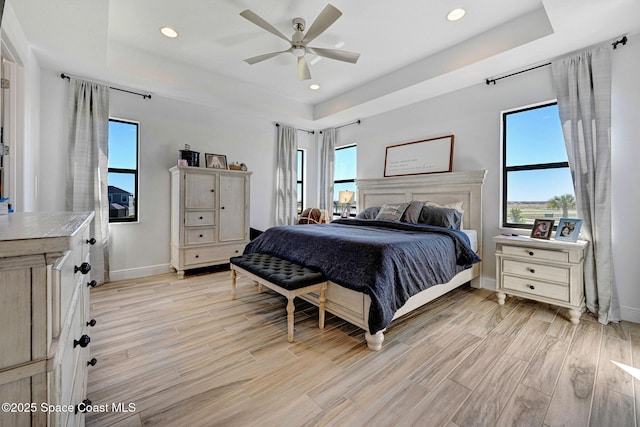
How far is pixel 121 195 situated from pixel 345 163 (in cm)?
384

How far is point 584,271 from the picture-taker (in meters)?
2.74

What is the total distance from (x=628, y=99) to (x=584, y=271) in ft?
5.53

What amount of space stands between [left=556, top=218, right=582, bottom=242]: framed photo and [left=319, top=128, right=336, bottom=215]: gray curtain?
3633 millimetres

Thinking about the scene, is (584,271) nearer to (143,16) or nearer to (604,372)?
(604,372)

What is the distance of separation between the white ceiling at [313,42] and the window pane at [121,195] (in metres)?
1.23

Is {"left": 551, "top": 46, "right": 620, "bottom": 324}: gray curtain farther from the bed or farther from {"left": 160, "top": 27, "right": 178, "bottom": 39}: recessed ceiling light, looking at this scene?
{"left": 160, "top": 27, "right": 178, "bottom": 39}: recessed ceiling light

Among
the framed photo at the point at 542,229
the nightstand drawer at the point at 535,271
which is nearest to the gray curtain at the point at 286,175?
the nightstand drawer at the point at 535,271

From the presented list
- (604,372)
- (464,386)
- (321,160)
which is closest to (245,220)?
(321,160)

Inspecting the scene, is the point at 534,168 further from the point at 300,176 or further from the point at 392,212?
the point at 300,176

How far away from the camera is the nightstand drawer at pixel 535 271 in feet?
8.65

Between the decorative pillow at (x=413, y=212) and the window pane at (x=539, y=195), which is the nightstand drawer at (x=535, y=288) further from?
the decorative pillow at (x=413, y=212)

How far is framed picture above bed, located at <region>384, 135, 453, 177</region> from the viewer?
3.93 meters

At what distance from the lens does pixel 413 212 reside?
3672 millimetres

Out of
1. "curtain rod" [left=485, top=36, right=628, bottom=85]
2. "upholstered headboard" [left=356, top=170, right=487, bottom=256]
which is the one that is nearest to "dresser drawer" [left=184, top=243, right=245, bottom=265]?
"upholstered headboard" [left=356, top=170, right=487, bottom=256]
